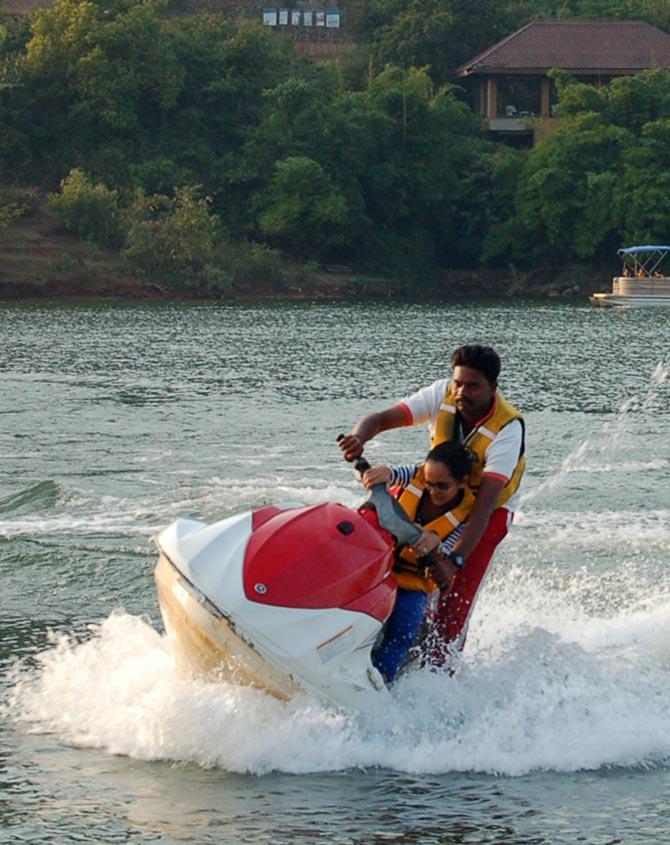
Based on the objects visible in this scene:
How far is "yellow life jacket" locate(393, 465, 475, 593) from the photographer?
24.1 feet

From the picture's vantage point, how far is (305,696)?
7207mm

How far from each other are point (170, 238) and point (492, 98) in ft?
62.2

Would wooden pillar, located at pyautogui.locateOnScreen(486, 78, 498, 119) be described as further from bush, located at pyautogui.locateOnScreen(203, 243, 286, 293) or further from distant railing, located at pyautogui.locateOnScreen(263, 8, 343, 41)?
bush, located at pyautogui.locateOnScreen(203, 243, 286, 293)

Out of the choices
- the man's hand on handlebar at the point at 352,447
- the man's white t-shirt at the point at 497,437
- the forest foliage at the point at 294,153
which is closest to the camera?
the man's hand on handlebar at the point at 352,447

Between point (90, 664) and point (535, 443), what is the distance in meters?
10.9

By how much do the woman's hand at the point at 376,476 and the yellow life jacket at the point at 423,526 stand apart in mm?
232

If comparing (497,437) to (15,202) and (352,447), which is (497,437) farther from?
(15,202)

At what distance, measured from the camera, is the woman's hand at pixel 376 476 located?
7180 millimetres

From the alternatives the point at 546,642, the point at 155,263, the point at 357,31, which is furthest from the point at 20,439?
the point at 357,31

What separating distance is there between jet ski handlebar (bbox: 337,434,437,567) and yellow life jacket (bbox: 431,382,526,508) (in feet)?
1.27

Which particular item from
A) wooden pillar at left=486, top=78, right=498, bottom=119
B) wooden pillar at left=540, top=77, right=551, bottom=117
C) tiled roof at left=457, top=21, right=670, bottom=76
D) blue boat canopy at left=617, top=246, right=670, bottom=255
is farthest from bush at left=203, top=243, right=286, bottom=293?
wooden pillar at left=540, top=77, right=551, bottom=117

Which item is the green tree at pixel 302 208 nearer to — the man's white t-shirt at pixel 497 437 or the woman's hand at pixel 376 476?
the man's white t-shirt at pixel 497 437

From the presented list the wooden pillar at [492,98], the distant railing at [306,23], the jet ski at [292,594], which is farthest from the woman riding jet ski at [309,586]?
the distant railing at [306,23]

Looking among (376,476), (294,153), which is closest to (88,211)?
(294,153)
